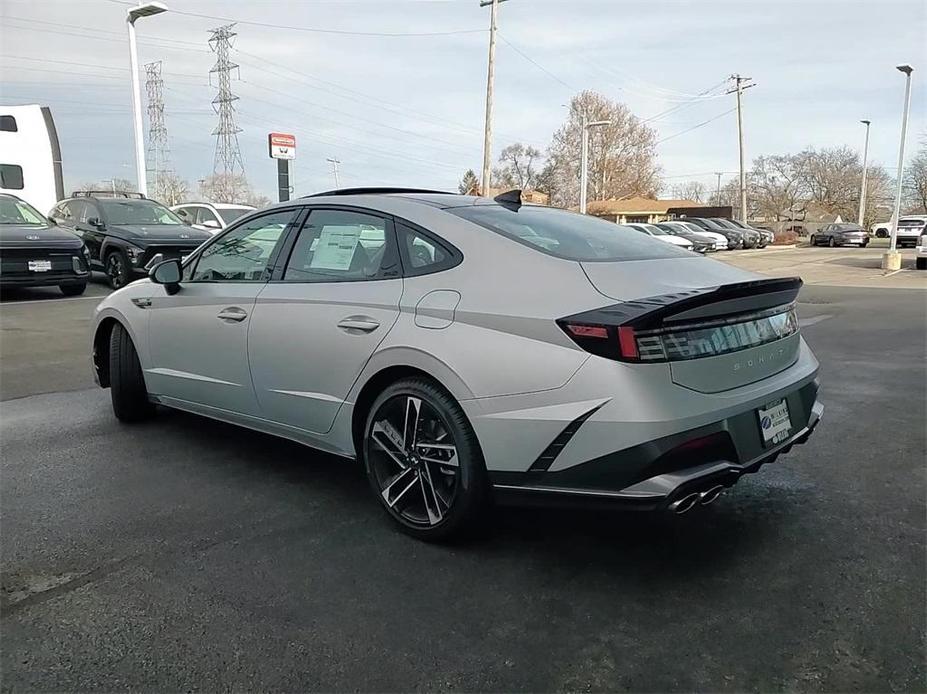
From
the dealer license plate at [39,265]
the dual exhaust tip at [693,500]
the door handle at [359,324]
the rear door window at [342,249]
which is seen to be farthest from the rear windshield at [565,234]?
the dealer license plate at [39,265]

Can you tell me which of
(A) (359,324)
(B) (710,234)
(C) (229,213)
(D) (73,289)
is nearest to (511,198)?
(A) (359,324)

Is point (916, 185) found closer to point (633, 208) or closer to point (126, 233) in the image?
point (633, 208)

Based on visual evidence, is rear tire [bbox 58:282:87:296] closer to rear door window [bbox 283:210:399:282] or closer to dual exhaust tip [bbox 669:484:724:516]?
rear door window [bbox 283:210:399:282]

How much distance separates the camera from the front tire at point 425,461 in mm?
2854

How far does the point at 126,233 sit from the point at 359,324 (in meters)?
11.0

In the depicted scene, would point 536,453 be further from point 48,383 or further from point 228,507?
point 48,383

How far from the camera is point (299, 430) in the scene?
359 cm

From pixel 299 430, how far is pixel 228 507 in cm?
51

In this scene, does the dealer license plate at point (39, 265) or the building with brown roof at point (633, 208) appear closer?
the dealer license plate at point (39, 265)

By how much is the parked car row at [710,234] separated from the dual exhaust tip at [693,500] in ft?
89.9

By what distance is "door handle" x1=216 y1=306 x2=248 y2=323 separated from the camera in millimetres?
3811

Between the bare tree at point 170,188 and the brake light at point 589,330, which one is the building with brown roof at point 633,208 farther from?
the brake light at point 589,330

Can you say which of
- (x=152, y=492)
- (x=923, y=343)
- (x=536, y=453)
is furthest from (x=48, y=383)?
(x=923, y=343)

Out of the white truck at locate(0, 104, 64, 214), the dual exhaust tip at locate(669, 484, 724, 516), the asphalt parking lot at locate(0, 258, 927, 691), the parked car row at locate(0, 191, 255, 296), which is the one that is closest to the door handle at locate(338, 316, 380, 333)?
the asphalt parking lot at locate(0, 258, 927, 691)
